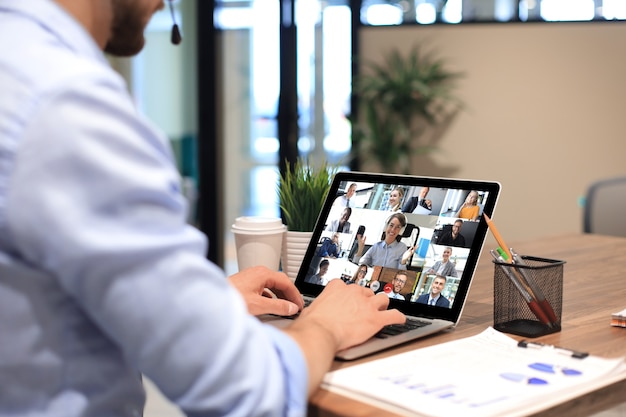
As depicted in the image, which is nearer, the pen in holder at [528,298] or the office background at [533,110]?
the pen in holder at [528,298]

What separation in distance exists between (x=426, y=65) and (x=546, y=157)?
3.16 ft

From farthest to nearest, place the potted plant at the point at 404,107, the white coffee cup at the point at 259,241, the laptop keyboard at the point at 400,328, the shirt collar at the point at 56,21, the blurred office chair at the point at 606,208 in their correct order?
the potted plant at the point at 404,107 → the blurred office chair at the point at 606,208 → the white coffee cup at the point at 259,241 → the laptop keyboard at the point at 400,328 → the shirt collar at the point at 56,21

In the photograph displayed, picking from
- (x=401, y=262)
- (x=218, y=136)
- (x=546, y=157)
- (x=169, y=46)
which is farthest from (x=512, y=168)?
(x=401, y=262)

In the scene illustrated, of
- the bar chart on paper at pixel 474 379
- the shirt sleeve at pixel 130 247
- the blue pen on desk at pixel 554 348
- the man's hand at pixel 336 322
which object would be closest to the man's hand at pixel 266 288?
the man's hand at pixel 336 322

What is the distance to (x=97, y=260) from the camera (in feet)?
2.45

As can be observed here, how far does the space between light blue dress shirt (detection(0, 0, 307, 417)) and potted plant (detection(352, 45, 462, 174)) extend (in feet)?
14.9

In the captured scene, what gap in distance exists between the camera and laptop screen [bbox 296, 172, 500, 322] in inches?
52.1

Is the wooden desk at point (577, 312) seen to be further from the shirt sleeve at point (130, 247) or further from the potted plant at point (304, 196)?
the potted plant at point (304, 196)

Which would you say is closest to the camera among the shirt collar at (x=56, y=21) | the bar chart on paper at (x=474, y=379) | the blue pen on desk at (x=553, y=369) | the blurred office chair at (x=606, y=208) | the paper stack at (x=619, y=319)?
the shirt collar at (x=56, y=21)

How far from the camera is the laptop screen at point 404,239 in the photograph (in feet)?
4.34

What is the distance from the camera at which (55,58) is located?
0.79 meters

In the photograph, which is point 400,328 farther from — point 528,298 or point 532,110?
point 532,110

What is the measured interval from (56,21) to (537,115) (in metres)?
4.63

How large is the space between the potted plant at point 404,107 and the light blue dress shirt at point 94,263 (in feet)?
14.9
